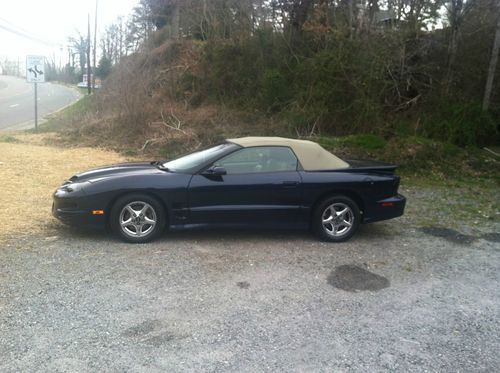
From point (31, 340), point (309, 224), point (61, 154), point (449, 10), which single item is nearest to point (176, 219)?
point (309, 224)

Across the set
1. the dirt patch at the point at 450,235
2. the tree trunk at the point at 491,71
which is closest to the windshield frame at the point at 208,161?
the dirt patch at the point at 450,235

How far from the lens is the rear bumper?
245 inches

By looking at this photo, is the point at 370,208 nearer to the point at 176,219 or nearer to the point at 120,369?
the point at 176,219

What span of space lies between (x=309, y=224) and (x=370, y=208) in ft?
2.85

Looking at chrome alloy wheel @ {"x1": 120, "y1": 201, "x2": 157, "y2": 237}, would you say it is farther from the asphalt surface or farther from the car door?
the car door

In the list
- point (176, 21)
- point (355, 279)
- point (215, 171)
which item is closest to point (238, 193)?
point (215, 171)

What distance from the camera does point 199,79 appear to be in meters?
19.0

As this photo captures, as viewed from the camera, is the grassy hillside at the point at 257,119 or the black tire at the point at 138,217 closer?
the black tire at the point at 138,217

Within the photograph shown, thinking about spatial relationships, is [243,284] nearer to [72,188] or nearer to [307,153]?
[307,153]

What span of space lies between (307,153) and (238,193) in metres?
1.16

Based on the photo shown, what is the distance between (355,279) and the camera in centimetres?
485

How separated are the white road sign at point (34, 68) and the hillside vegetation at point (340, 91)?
2207 mm

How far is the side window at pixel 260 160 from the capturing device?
5.93 meters

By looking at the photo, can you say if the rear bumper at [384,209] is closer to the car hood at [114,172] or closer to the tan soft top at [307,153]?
the tan soft top at [307,153]
